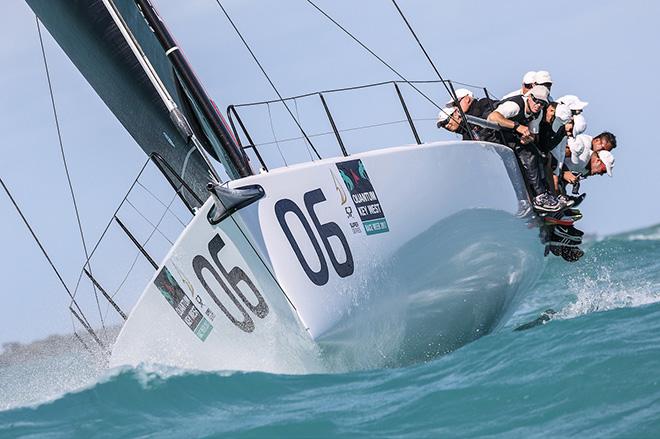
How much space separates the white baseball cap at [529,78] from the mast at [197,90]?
96.7 inches

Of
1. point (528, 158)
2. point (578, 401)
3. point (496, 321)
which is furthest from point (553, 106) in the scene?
point (578, 401)

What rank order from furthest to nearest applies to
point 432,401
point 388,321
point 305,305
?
point 388,321
point 305,305
point 432,401

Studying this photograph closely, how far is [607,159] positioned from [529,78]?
1100 mm

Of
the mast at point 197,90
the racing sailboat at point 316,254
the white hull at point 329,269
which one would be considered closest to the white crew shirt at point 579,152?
the racing sailboat at point 316,254

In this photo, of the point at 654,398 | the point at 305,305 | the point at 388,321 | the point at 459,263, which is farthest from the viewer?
the point at 459,263

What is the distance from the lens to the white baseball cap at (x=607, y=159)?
8086 mm

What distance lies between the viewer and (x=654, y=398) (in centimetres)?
434

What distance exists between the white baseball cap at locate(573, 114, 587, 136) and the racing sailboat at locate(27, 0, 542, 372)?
126cm

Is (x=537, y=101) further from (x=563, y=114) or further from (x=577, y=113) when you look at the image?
(x=577, y=113)

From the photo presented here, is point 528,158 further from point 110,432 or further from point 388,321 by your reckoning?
point 110,432

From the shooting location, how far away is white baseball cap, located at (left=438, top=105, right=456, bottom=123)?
7.37 meters

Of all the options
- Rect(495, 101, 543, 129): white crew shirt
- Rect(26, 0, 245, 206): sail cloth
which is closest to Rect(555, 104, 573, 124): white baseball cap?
Rect(495, 101, 543, 129): white crew shirt

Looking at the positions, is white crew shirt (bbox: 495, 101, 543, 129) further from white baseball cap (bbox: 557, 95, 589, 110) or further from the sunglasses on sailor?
white baseball cap (bbox: 557, 95, 589, 110)

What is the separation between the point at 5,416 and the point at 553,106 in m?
4.15
